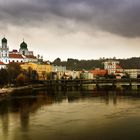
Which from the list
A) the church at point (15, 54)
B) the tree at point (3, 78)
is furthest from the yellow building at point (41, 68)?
the tree at point (3, 78)

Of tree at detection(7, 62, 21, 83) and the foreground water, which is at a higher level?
tree at detection(7, 62, 21, 83)

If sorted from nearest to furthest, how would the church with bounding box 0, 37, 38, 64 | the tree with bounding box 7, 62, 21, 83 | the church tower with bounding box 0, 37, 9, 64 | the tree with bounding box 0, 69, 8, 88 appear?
the tree with bounding box 0, 69, 8, 88 < the tree with bounding box 7, 62, 21, 83 < the church tower with bounding box 0, 37, 9, 64 < the church with bounding box 0, 37, 38, 64

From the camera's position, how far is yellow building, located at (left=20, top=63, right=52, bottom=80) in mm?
120344

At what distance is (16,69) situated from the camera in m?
96.1

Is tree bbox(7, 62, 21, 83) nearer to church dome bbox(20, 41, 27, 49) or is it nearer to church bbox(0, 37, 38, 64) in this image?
church bbox(0, 37, 38, 64)

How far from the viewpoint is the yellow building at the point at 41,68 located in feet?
395

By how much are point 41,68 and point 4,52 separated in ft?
49.6

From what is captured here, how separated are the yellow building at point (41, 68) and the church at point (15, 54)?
4.14m

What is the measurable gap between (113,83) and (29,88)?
717 inches

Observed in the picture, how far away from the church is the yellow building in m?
4.14

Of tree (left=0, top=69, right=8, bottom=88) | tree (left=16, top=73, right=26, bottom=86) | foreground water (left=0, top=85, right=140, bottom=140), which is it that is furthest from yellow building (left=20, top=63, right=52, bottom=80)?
foreground water (left=0, top=85, right=140, bottom=140)

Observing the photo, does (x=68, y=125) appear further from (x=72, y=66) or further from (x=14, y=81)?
(x=72, y=66)

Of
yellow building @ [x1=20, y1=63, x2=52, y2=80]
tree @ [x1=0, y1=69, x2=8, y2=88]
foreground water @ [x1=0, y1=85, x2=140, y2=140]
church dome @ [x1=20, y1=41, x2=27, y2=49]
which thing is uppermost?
church dome @ [x1=20, y1=41, x2=27, y2=49]

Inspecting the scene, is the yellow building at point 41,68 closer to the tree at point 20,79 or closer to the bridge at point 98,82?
the bridge at point 98,82
